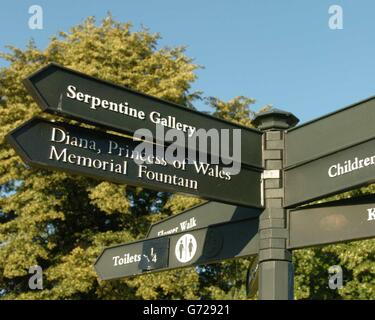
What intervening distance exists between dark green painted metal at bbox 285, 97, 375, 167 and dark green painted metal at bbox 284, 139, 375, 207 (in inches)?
2.1

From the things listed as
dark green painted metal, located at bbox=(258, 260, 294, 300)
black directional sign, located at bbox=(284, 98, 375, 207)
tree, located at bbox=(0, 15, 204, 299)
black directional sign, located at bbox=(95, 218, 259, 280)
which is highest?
tree, located at bbox=(0, 15, 204, 299)

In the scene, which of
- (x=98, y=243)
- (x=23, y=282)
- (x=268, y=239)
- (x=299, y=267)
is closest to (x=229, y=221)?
(x=268, y=239)

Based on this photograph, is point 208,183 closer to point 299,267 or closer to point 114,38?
point 299,267

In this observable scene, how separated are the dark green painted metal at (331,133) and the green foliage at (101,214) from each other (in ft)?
31.4

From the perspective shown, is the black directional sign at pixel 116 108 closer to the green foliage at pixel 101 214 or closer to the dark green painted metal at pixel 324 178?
the dark green painted metal at pixel 324 178

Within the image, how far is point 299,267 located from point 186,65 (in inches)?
279

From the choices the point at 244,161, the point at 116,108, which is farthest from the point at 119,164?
the point at 244,161

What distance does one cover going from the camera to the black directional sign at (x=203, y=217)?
496cm

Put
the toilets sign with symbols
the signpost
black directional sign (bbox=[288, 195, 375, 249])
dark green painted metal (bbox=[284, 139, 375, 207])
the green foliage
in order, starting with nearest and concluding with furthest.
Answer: the signpost → dark green painted metal (bbox=[284, 139, 375, 207]) → black directional sign (bbox=[288, 195, 375, 249]) → the toilets sign with symbols → the green foliage

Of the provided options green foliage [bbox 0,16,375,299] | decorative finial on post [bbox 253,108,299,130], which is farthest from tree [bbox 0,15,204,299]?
decorative finial on post [bbox 253,108,299,130]

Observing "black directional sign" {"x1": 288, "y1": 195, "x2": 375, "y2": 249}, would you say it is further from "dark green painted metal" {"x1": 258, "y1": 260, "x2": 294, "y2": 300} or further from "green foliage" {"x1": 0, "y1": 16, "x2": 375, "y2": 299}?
"green foliage" {"x1": 0, "y1": 16, "x2": 375, "y2": 299}

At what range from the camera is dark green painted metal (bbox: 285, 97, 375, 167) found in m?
4.32

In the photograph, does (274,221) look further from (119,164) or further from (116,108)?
(116,108)

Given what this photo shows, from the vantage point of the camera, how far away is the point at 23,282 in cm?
1789
